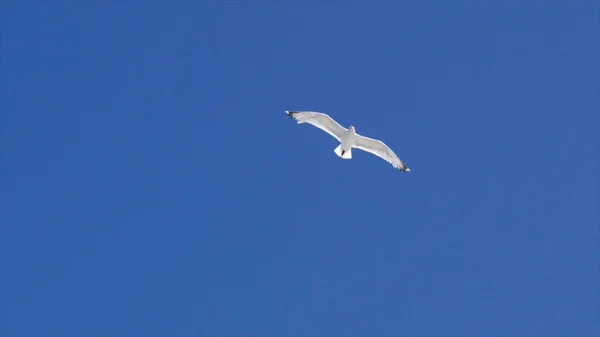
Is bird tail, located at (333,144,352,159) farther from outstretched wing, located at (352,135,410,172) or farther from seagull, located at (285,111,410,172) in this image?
outstretched wing, located at (352,135,410,172)

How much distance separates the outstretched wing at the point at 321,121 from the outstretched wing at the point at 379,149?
554 mm

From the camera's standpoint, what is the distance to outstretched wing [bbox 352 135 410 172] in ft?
86.4

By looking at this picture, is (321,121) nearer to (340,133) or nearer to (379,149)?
(340,133)

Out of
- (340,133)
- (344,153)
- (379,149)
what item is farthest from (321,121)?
(379,149)

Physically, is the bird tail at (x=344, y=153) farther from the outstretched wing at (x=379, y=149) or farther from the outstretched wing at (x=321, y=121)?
the outstretched wing at (x=379, y=149)

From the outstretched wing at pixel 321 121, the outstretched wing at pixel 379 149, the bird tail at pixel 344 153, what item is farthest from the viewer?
the outstretched wing at pixel 379 149

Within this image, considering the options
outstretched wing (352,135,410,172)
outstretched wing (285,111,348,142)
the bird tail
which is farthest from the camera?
outstretched wing (352,135,410,172)

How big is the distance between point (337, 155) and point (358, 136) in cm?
70

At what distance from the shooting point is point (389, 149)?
26734 mm

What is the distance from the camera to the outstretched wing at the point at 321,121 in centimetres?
2559

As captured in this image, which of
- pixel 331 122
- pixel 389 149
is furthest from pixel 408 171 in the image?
pixel 331 122

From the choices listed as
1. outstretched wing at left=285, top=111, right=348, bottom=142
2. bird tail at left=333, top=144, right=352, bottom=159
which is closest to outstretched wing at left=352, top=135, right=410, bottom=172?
bird tail at left=333, top=144, right=352, bottom=159

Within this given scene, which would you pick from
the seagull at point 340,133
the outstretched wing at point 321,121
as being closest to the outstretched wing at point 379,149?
the seagull at point 340,133

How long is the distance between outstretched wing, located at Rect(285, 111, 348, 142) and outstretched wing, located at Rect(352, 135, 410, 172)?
55cm
